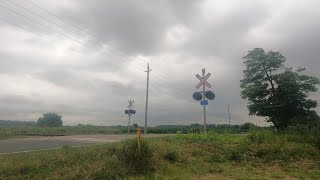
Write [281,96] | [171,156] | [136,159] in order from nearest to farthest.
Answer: [136,159] < [171,156] < [281,96]

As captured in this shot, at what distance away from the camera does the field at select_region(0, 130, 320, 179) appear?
9.52m

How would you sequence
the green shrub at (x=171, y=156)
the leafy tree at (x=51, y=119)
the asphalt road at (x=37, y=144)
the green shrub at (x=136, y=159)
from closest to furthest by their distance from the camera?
the green shrub at (x=136, y=159)
the green shrub at (x=171, y=156)
the asphalt road at (x=37, y=144)
the leafy tree at (x=51, y=119)

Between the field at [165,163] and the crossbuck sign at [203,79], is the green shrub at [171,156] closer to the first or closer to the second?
the field at [165,163]

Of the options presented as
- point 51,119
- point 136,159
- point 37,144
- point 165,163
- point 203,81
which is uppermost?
point 51,119

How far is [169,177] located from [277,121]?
34012 millimetres

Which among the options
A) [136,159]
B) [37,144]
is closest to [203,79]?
[37,144]

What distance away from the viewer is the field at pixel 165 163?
31.2ft

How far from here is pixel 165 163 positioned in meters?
12.3

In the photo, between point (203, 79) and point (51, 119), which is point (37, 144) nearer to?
point (203, 79)

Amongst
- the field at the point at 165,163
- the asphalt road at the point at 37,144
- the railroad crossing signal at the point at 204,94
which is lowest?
the field at the point at 165,163

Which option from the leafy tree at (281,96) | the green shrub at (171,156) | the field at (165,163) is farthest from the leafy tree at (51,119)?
the green shrub at (171,156)

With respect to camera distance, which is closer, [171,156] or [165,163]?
[165,163]

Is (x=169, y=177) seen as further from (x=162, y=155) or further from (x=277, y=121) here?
(x=277, y=121)

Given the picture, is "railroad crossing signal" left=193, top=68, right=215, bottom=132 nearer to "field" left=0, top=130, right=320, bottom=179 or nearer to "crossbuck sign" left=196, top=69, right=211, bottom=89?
"crossbuck sign" left=196, top=69, right=211, bottom=89
